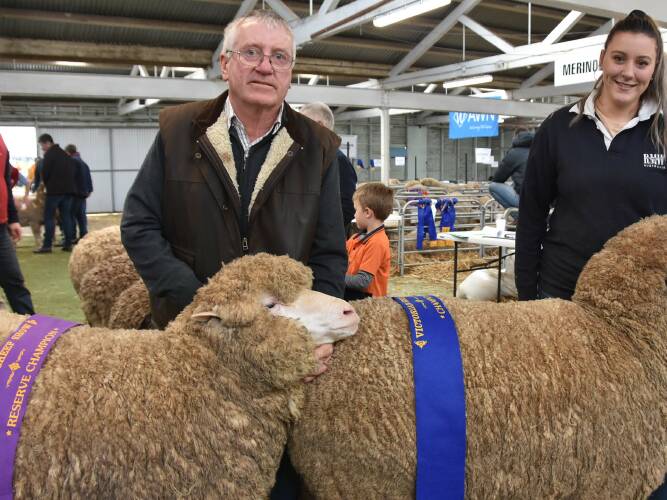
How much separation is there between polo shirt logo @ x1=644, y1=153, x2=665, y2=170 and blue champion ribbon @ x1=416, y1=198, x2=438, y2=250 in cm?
673

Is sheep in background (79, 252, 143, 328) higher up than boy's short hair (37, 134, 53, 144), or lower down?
lower down

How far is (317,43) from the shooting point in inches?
397

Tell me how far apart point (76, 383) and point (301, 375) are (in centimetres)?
50

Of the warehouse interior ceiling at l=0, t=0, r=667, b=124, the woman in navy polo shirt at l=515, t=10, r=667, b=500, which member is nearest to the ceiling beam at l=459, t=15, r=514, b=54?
the warehouse interior ceiling at l=0, t=0, r=667, b=124

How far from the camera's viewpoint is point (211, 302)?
134 centimetres

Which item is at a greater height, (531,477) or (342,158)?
(342,158)

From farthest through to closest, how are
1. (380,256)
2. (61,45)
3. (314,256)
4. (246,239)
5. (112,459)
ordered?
(61,45) < (380,256) < (314,256) < (246,239) < (112,459)

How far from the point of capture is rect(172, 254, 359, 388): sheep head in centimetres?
129

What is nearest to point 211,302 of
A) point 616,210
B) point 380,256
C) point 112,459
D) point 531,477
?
point 112,459

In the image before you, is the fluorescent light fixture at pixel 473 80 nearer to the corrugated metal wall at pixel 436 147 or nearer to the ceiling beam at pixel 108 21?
the ceiling beam at pixel 108 21

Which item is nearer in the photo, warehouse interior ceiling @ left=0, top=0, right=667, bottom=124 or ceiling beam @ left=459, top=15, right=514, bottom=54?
warehouse interior ceiling @ left=0, top=0, right=667, bottom=124

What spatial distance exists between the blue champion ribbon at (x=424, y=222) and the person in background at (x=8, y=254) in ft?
18.3

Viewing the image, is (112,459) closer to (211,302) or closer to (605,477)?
(211,302)

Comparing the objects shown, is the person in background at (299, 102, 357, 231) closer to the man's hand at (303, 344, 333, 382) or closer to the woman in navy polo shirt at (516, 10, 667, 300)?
the woman in navy polo shirt at (516, 10, 667, 300)
